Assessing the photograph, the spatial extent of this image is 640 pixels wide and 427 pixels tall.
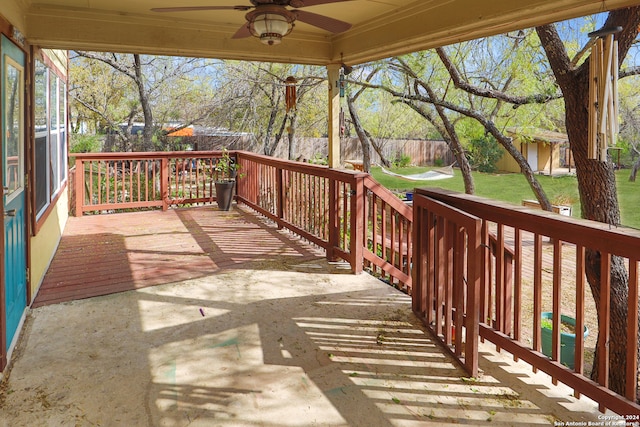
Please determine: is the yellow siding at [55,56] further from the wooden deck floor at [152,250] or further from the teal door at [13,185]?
the wooden deck floor at [152,250]

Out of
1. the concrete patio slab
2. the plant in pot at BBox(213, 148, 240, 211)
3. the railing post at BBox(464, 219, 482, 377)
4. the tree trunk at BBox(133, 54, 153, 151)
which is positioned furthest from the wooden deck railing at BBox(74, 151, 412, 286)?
the tree trunk at BBox(133, 54, 153, 151)

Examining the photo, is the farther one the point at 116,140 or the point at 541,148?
the point at 541,148

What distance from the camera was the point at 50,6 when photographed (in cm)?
387

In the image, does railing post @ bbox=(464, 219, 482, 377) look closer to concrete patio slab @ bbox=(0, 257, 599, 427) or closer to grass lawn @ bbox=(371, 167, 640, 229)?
concrete patio slab @ bbox=(0, 257, 599, 427)

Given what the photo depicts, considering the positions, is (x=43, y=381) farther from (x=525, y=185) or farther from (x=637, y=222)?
(x=525, y=185)

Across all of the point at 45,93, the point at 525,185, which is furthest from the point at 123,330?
the point at 525,185

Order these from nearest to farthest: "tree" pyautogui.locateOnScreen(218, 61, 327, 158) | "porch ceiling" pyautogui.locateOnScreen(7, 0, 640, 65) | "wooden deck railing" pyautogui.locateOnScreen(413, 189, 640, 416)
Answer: "wooden deck railing" pyautogui.locateOnScreen(413, 189, 640, 416) → "porch ceiling" pyautogui.locateOnScreen(7, 0, 640, 65) → "tree" pyautogui.locateOnScreen(218, 61, 327, 158)

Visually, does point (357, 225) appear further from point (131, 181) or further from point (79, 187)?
point (79, 187)

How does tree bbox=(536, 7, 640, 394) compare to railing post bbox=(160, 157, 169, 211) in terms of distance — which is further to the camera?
railing post bbox=(160, 157, 169, 211)

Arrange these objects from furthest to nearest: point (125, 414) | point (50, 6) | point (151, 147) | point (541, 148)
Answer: point (541, 148)
point (151, 147)
point (50, 6)
point (125, 414)

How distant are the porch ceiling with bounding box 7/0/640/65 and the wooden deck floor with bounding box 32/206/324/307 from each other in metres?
1.97

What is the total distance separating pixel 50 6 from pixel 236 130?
399 inches

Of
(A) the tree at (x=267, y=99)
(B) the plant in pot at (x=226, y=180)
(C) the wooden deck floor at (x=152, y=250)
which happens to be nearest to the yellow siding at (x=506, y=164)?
(A) the tree at (x=267, y=99)

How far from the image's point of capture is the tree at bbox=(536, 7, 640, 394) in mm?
4160
